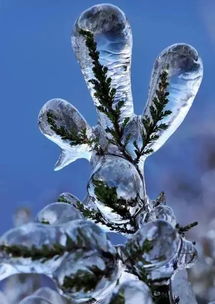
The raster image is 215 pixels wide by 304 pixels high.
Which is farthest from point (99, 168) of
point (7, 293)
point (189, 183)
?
point (189, 183)

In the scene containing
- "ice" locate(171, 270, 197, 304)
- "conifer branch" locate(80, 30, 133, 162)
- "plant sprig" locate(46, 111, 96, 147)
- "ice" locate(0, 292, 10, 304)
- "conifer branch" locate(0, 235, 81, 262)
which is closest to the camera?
"conifer branch" locate(0, 235, 81, 262)

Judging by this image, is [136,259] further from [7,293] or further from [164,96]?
[7,293]

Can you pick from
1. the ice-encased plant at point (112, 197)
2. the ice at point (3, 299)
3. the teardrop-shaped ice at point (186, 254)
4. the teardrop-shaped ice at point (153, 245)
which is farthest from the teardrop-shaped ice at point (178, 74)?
the ice at point (3, 299)

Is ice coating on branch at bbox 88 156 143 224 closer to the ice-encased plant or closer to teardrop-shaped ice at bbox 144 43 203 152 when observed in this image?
the ice-encased plant

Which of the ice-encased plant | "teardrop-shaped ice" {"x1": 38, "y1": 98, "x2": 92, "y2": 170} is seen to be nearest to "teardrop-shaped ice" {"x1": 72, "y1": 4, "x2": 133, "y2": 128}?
the ice-encased plant

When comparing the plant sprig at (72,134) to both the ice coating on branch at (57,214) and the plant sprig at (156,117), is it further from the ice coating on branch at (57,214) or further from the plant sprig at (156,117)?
the ice coating on branch at (57,214)
